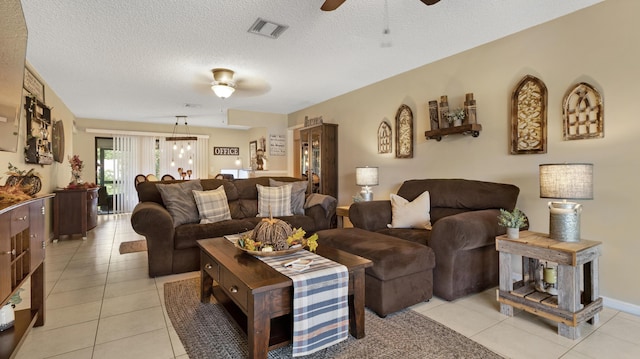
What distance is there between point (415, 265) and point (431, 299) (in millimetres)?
434

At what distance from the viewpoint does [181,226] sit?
3.25m

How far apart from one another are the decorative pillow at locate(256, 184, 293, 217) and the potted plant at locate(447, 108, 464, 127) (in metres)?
2.11

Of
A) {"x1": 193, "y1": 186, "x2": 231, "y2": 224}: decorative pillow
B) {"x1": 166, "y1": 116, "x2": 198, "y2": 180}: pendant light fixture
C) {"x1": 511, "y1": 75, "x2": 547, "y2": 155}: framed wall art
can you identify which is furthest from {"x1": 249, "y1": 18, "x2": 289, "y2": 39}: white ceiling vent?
{"x1": 166, "y1": 116, "x2": 198, "y2": 180}: pendant light fixture

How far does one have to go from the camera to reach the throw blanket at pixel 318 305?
1.59 m

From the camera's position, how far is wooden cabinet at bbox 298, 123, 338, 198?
525 cm

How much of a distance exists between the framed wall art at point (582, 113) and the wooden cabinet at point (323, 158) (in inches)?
129

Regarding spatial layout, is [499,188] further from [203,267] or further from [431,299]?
[203,267]

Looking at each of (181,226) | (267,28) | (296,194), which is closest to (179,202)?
(181,226)

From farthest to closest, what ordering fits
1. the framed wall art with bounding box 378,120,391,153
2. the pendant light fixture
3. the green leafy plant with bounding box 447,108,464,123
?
the pendant light fixture
the framed wall art with bounding box 378,120,391,153
the green leafy plant with bounding box 447,108,464,123

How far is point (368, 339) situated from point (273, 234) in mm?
888

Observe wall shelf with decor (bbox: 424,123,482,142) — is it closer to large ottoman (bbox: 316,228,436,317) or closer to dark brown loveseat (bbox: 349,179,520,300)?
dark brown loveseat (bbox: 349,179,520,300)

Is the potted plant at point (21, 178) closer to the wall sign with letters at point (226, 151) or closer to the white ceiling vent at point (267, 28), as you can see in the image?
the white ceiling vent at point (267, 28)

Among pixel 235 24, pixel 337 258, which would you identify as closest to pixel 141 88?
pixel 235 24

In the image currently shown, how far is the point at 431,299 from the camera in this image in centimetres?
251
